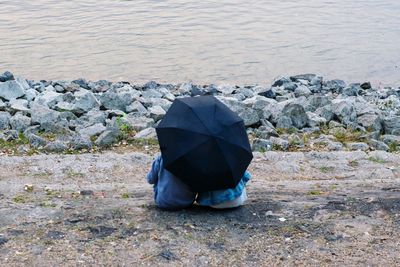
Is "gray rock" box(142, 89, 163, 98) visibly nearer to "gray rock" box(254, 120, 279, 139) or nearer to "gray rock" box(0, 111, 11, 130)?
"gray rock" box(0, 111, 11, 130)

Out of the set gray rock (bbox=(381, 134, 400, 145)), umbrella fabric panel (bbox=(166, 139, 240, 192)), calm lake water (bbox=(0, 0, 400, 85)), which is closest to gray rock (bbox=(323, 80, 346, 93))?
calm lake water (bbox=(0, 0, 400, 85))

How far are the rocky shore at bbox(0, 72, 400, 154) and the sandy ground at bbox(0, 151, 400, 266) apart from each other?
1.36 metres

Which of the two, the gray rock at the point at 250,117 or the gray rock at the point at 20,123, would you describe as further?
the gray rock at the point at 250,117

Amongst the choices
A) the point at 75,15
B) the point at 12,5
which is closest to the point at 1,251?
the point at 75,15

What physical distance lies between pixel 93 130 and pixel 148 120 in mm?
962

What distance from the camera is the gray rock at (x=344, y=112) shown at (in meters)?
9.34

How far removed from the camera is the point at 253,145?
23.9ft

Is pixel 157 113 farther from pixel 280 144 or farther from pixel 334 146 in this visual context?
pixel 334 146

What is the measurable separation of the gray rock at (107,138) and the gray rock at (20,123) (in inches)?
51.8

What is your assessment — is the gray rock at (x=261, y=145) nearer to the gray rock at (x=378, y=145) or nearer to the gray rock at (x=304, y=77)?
the gray rock at (x=378, y=145)

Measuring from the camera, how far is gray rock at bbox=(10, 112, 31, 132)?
27.2 feet

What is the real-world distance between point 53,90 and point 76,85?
21.3 inches

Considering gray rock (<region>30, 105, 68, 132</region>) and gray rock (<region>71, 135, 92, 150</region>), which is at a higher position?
gray rock (<region>71, 135, 92, 150</region>)

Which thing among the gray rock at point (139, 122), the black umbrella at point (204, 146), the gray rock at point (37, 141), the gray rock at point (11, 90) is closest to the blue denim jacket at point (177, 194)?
the black umbrella at point (204, 146)
